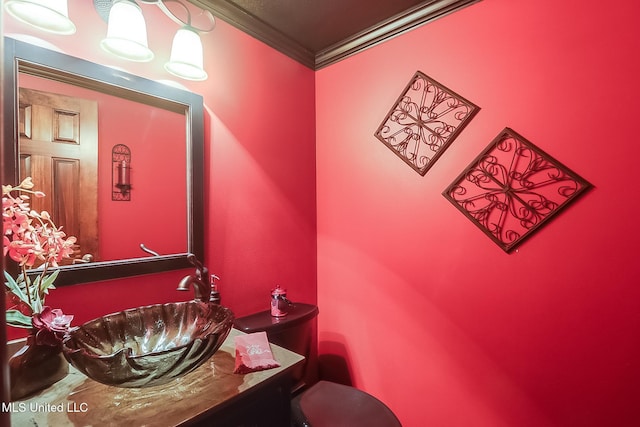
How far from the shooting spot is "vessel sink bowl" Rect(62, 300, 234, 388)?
2.22 feet

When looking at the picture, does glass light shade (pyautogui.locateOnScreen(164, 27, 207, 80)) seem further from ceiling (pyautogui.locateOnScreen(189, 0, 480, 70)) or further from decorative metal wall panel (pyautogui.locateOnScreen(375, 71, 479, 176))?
decorative metal wall panel (pyautogui.locateOnScreen(375, 71, 479, 176))

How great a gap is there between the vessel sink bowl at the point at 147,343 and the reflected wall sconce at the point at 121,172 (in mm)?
478

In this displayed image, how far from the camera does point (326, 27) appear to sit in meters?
1.80

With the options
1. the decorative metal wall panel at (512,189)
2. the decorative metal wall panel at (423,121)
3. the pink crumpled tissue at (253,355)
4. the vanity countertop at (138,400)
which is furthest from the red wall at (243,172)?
the decorative metal wall panel at (512,189)

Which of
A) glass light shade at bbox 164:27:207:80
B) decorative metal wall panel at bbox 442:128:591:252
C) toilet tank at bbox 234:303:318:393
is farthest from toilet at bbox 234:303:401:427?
glass light shade at bbox 164:27:207:80

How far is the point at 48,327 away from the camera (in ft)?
2.63

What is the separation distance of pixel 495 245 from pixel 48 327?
170cm

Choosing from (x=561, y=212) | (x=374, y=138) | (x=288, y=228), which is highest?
(x=374, y=138)

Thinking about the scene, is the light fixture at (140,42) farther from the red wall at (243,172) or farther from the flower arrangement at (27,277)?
the flower arrangement at (27,277)

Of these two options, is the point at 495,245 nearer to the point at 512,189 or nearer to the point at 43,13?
the point at 512,189

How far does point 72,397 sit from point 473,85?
1.92 m

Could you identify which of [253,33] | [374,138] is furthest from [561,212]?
[253,33]

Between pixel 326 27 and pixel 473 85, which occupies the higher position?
pixel 326 27

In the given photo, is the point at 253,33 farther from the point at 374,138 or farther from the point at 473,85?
the point at 473,85
